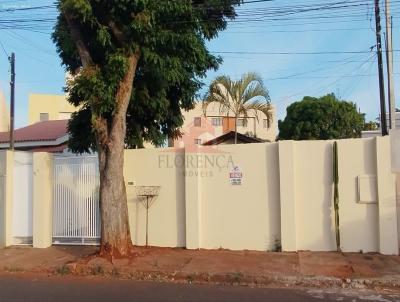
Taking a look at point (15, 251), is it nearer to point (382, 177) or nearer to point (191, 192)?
point (191, 192)

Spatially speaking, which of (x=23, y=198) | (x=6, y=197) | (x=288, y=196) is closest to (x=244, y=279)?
(x=288, y=196)

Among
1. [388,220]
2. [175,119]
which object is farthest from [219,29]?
[388,220]

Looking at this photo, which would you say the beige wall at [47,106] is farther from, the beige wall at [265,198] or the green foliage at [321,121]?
the beige wall at [265,198]

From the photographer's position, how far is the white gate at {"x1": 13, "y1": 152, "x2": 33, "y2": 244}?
13.6m

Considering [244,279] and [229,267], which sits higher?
[229,267]

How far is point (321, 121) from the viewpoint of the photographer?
115 feet

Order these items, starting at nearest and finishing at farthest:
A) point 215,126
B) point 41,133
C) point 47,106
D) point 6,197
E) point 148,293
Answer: point 148,293
point 6,197
point 41,133
point 47,106
point 215,126

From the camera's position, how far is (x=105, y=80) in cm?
1120

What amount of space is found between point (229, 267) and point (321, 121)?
2614cm

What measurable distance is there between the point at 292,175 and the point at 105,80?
4.47 metres

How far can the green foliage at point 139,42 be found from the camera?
10805 millimetres

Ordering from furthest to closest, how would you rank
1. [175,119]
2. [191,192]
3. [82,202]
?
[175,119]
[82,202]
[191,192]

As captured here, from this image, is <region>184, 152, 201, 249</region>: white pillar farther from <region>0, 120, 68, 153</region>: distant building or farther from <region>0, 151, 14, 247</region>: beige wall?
<region>0, 120, 68, 153</region>: distant building

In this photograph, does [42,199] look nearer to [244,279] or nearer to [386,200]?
[244,279]
